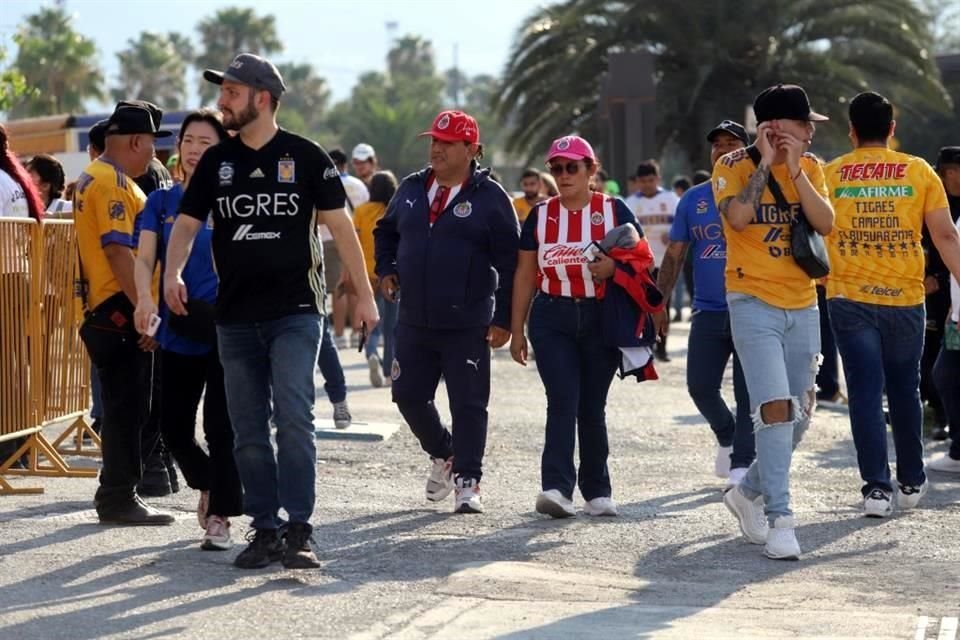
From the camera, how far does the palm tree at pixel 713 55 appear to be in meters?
31.0

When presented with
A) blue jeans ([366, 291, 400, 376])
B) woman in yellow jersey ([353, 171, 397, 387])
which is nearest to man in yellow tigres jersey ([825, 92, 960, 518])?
blue jeans ([366, 291, 400, 376])

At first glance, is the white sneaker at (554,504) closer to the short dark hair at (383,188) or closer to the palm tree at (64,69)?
the short dark hair at (383,188)

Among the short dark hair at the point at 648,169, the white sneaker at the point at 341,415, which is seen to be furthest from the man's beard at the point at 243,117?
the short dark hair at the point at 648,169

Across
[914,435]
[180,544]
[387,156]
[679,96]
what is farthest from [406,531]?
[387,156]

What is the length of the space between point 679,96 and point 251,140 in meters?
25.5

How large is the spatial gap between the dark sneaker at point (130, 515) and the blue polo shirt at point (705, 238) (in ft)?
10.4

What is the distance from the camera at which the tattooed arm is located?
7492 millimetres

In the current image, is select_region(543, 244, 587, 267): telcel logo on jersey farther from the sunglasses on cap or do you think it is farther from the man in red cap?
the sunglasses on cap

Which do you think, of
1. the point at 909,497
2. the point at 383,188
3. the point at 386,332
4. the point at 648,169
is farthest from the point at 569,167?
the point at 648,169

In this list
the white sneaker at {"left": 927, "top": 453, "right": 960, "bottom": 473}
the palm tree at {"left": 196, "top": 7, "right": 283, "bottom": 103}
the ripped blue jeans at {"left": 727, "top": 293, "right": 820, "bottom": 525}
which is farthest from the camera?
the palm tree at {"left": 196, "top": 7, "right": 283, "bottom": 103}

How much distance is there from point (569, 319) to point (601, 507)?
943 mm

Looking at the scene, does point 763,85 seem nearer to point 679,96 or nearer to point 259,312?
point 679,96

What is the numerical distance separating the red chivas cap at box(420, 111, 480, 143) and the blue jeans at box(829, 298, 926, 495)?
2.00 meters

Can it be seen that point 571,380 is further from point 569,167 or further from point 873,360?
point 873,360
